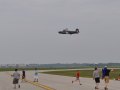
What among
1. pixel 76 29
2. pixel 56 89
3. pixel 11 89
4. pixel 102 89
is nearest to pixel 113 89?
pixel 102 89

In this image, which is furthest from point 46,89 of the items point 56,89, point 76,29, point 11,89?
point 76,29

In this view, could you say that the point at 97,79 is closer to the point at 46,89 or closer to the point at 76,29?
the point at 46,89

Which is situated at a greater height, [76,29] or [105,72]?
[76,29]

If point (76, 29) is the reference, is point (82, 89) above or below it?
below

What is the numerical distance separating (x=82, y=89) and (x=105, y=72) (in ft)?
7.01

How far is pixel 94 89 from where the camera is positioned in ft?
108

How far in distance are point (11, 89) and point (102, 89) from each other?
7.20 m

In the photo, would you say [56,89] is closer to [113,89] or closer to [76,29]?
[113,89]

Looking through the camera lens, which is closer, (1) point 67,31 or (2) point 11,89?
(2) point 11,89

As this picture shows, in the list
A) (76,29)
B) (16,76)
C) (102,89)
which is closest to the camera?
(102,89)

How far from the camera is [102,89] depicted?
1292 inches

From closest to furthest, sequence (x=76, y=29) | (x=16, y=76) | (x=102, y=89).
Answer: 1. (x=102, y=89)
2. (x=16, y=76)
3. (x=76, y=29)

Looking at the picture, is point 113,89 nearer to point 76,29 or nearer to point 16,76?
→ point 16,76

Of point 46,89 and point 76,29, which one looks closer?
point 46,89
